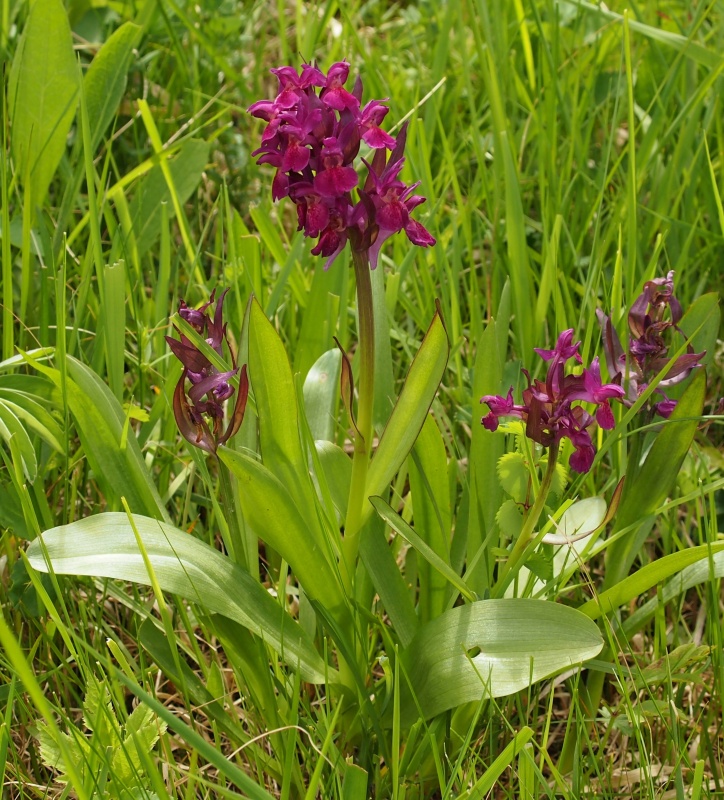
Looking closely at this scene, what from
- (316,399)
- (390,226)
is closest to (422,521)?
(316,399)

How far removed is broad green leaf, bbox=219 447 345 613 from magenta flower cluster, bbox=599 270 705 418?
518mm

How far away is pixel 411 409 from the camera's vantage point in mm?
1251

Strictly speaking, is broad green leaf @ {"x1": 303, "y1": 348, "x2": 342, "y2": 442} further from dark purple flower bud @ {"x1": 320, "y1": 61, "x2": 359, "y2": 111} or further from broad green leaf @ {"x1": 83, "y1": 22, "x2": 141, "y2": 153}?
broad green leaf @ {"x1": 83, "y1": 22, "x2": 141, "y2": 153}

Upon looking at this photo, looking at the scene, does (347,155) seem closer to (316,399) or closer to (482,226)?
(316,399)

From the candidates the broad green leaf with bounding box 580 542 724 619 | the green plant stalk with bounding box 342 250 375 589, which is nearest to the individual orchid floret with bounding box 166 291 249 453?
the green plant stalk with bounding box 342 250 375 589

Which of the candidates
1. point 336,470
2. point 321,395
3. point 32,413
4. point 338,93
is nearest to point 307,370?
point 321,395

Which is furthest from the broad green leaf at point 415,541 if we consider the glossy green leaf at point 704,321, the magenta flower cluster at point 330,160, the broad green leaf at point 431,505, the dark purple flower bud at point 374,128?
the glossy green leaf at point 704,321

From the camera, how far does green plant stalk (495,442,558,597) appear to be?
121 centimetres

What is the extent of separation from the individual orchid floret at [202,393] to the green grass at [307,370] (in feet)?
0.40

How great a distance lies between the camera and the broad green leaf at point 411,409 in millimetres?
1228

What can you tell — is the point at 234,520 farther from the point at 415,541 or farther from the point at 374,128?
the point at 374,128

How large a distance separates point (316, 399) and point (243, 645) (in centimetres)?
44

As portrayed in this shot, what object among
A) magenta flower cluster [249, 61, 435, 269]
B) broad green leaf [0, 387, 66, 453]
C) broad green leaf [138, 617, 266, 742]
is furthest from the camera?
broad green leaf [0, 387, 66, 453]

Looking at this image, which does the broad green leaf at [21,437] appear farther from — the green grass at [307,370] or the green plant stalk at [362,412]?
the green plant stalk at [362,412]
